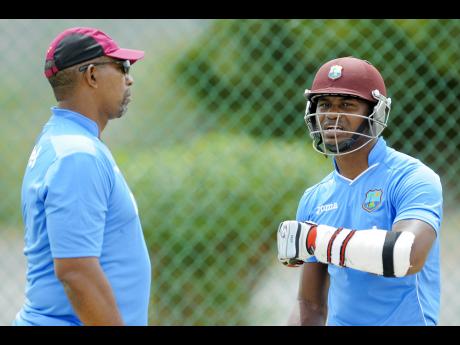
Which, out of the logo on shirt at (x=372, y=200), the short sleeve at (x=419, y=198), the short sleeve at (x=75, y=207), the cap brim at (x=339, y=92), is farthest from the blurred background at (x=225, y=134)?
the short sleeve at (x=75, y=207)

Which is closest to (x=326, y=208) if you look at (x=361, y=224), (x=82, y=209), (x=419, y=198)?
(x=361, y=224)

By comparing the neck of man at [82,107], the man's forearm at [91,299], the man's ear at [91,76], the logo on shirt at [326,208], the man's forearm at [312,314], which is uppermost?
the man's ear at [91,76]

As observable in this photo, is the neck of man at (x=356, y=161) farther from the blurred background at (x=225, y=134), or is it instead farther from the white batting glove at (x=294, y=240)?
the blurred background at (x=225, y=134)

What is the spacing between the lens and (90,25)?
6.15m

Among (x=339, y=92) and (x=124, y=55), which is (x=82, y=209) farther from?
(x=339, y=92)

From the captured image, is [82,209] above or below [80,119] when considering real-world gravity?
below

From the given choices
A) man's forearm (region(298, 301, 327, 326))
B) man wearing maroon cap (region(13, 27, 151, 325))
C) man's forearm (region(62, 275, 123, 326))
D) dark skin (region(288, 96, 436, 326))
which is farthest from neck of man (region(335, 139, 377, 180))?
man's forearm (region(62, 275, 123, 326))

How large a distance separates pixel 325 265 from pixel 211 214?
1.90 meters

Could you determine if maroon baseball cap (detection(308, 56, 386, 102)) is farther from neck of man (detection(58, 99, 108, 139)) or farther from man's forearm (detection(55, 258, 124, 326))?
man's forearm (detection(55, 258, 124, 326))

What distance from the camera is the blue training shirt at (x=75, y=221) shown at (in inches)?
127

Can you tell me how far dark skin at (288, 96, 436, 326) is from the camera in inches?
138

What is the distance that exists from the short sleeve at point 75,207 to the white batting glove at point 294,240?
86 cm

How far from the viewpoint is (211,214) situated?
5.99 metres

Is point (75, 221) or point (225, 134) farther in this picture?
point (225, 134)
